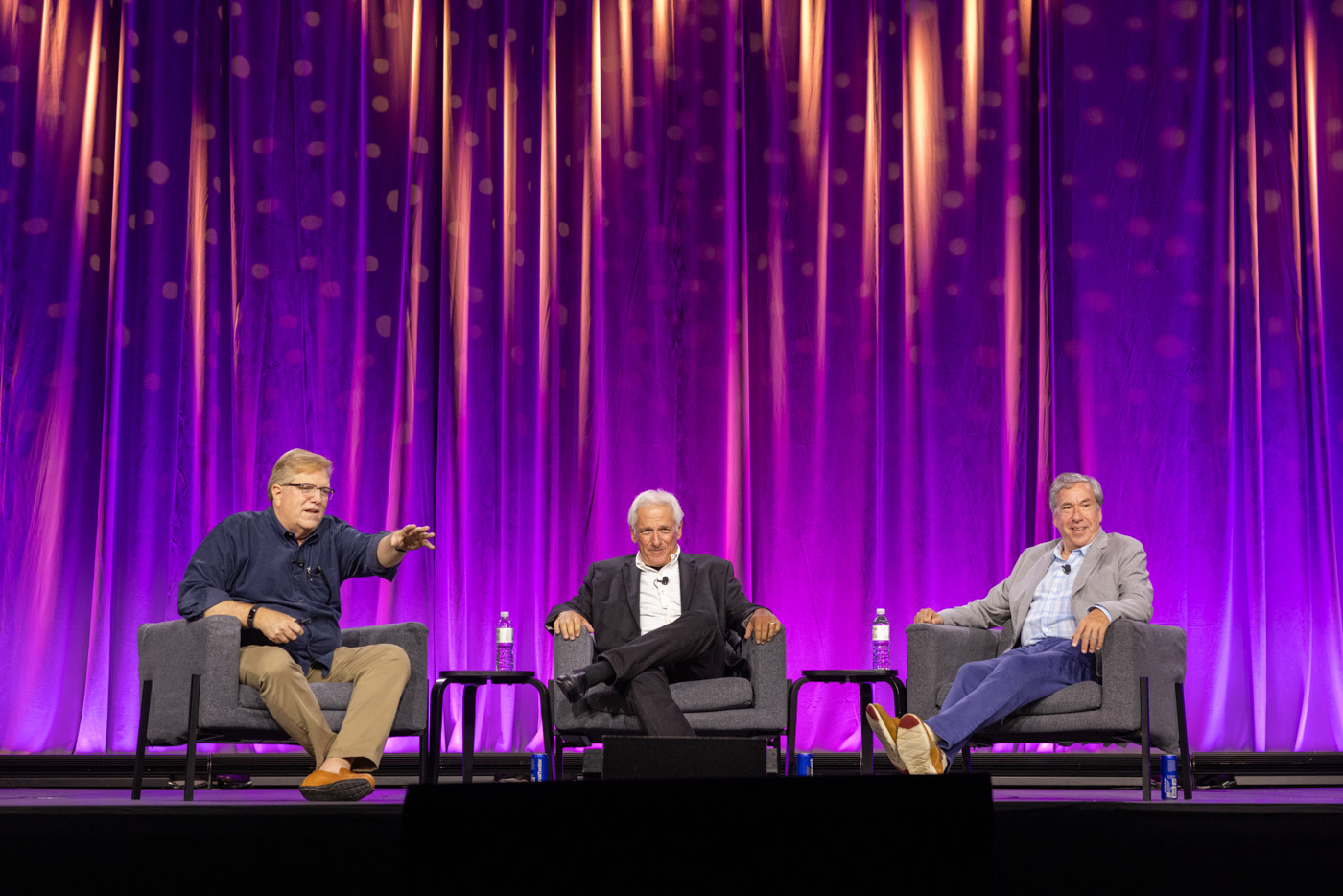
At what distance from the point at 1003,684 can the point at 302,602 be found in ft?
6.97

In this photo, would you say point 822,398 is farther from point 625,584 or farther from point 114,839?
point 114,839

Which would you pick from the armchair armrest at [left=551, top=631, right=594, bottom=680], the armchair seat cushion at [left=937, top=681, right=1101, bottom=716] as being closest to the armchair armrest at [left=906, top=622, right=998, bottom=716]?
the armchair seat cushion at [left=937, top=681, right=1101, bottom=716]

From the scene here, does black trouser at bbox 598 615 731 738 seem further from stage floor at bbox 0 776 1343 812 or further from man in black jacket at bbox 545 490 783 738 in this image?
stage floor at bbox 0 776 1343 812

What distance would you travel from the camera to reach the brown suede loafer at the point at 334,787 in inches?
121

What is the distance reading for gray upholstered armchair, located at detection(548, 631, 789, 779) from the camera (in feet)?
11.9

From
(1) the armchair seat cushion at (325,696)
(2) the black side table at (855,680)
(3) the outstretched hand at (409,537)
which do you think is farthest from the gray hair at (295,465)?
(2) the black side table at (855,680)

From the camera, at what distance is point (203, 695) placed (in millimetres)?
3424

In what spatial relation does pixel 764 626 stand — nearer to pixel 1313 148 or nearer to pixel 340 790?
pixel 340 790

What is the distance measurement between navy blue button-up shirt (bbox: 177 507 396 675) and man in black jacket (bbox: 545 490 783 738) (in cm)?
69

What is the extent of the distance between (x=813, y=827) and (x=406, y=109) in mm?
4665

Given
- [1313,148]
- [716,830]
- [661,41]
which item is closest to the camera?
[716,830]

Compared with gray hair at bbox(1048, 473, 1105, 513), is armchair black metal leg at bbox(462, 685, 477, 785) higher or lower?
lower

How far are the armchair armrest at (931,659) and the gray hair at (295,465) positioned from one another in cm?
192

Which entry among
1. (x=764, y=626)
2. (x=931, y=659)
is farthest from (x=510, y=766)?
(x=931, y=659)
